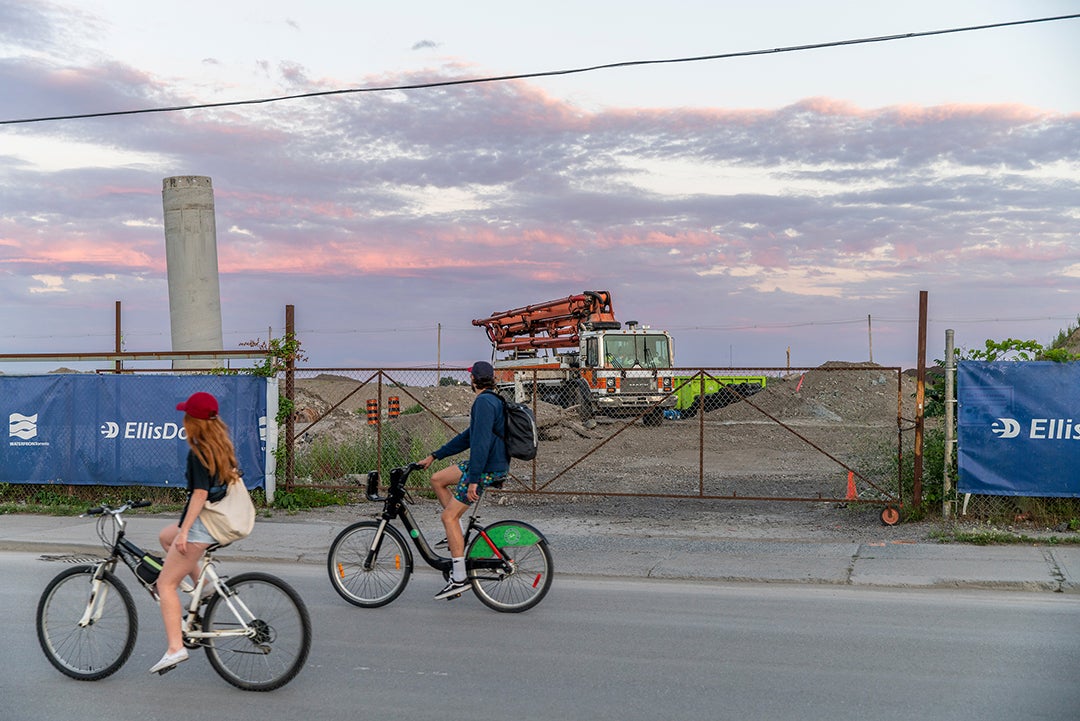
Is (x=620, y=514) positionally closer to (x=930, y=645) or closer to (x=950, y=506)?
(x=950, y=506)

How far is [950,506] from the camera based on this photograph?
41.7 feet

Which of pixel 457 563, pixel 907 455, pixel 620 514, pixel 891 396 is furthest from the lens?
pixel 891 396

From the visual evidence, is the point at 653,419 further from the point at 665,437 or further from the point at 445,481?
the point at 445,481

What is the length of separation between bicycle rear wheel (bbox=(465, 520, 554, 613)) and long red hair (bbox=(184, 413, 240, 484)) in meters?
2.77

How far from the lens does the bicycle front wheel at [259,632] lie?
6.08 metres

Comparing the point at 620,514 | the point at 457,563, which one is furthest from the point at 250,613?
the point at 620,514

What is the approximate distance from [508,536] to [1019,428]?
709cm

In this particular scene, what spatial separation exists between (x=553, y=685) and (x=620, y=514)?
828 centimetres

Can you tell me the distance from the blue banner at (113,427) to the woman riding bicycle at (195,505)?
8886 mm

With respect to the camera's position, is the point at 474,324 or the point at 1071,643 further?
the point at 474,324

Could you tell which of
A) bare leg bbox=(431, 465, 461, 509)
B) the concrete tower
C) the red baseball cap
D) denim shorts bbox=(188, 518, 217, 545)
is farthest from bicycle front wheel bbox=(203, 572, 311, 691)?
the concrete tower

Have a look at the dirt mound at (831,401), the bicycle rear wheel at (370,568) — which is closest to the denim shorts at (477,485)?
the bicycle rear wheel at (370,568)

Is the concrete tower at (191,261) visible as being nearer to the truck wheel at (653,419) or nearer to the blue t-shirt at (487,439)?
the truck wheel at (653,419)

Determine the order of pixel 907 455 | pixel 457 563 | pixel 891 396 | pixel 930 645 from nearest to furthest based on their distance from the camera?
pixel 930 645 → pixel 457 563 → pixel 907 455 → pixel 891 396
